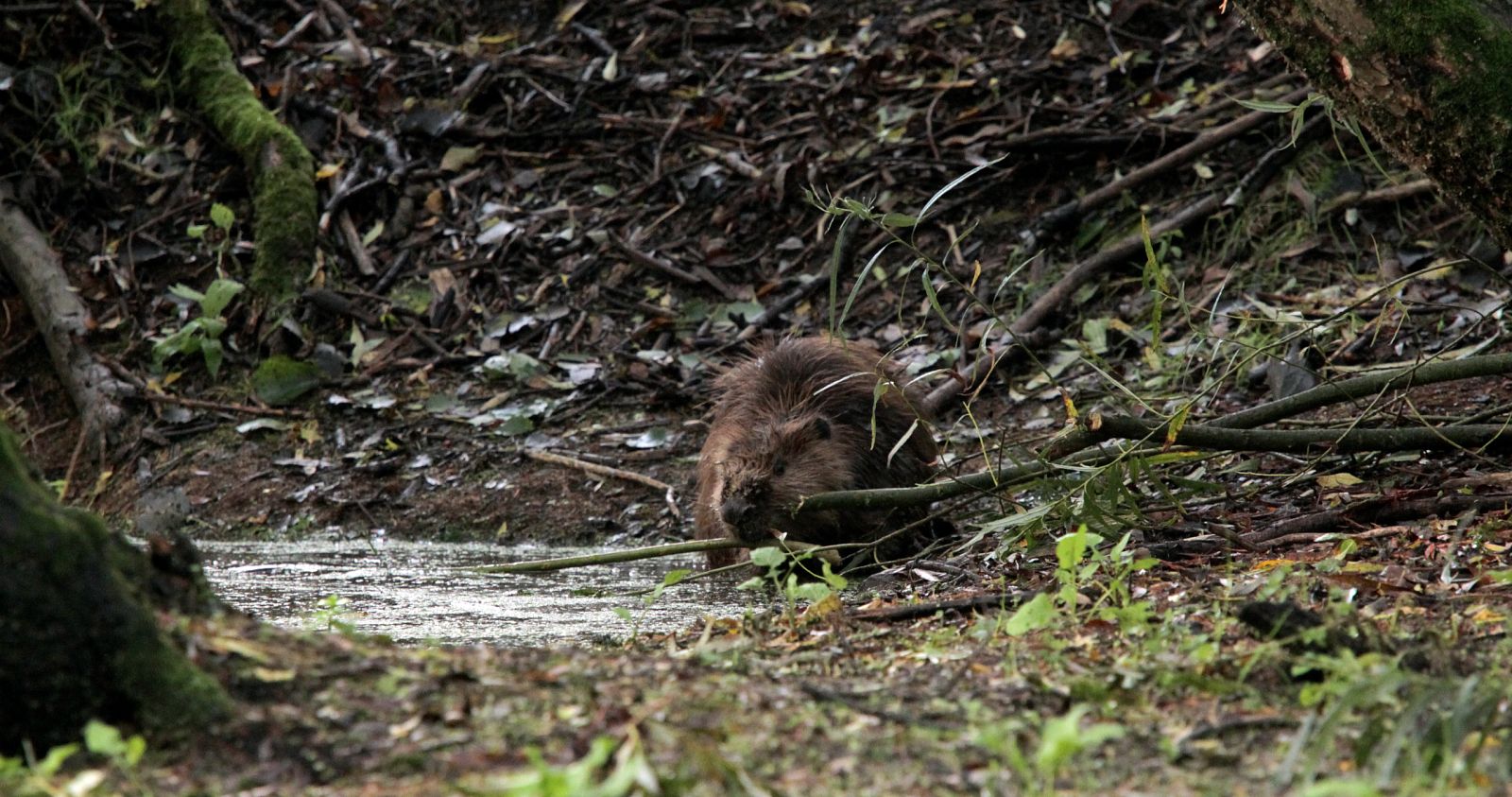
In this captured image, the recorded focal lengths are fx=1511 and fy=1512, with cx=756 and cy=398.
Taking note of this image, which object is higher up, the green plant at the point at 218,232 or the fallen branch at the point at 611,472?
the green plant at the point at 218,232

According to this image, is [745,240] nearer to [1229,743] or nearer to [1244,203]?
[1244,203]

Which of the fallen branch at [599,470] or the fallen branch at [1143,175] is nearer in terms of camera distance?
the fallen branch at [599,470]

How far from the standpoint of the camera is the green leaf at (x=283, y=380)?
718 centimetres

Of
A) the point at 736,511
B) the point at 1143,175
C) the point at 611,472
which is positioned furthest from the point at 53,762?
the point at 1143,175

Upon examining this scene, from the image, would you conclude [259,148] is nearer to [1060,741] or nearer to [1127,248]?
[1127,248]

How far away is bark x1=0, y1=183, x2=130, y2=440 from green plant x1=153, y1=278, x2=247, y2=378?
300 mm

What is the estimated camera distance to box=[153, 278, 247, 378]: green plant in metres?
7.27

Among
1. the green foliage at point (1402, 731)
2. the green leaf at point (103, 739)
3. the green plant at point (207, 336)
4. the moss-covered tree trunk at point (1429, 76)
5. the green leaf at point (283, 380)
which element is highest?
the moss-covered tree trunk at point (1429, 76)

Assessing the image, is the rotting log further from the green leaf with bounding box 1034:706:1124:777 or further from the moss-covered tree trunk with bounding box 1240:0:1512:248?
the green leaf with bounding box 1034:706:1124:777

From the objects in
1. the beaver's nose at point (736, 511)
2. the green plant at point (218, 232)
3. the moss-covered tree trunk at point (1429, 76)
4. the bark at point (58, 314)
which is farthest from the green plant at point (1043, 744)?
the green plant at point (218, 232)

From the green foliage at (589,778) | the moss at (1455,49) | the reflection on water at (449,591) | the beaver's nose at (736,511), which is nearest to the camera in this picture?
the green foliage at (589,778)

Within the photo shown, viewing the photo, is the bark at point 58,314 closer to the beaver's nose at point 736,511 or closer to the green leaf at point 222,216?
the green leaf at point 222,216

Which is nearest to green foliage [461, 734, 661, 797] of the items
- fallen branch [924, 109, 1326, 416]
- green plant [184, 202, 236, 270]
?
fallen branch [924, 109, 1326, 416]

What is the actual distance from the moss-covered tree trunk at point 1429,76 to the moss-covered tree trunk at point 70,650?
2.90 meters
